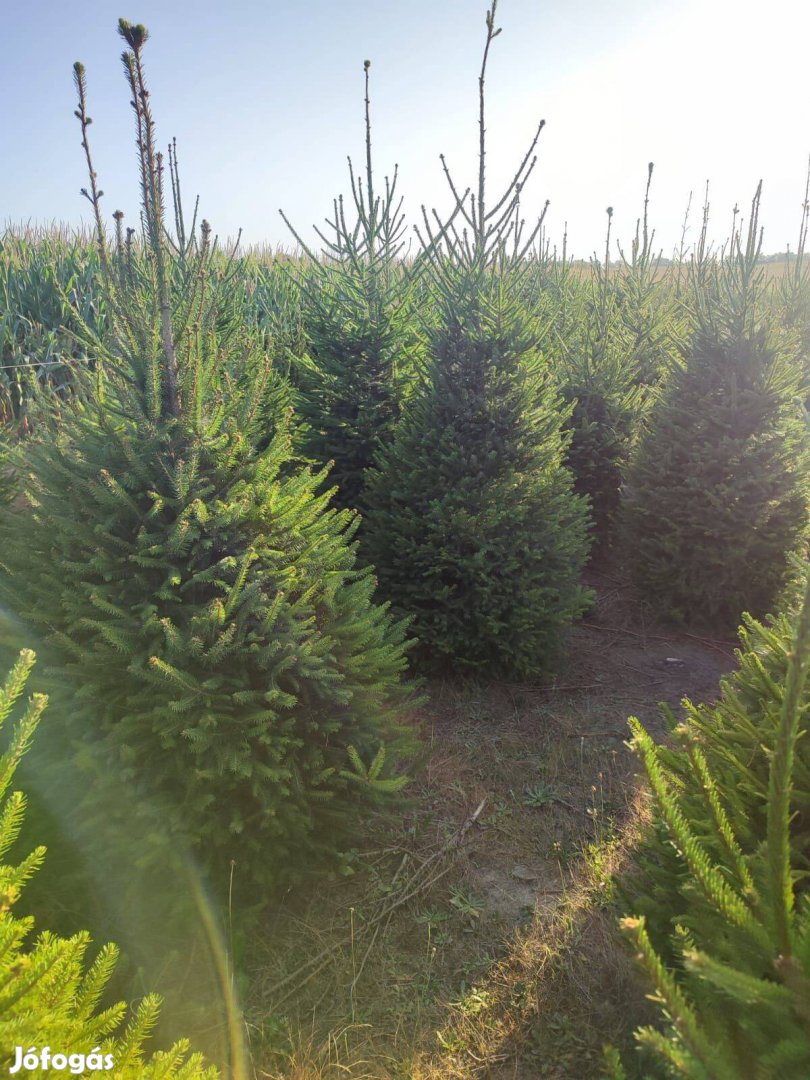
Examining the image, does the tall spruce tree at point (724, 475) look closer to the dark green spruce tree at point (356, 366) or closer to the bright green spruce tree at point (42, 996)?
the dark green spruce tree at point (356, 366)

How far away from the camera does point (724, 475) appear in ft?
A: 17.9

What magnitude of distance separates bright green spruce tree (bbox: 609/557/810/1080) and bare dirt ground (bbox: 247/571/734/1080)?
920 millimetres

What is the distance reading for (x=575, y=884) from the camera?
3.11m

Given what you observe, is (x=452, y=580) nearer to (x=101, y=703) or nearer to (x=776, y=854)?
(x=101, y=703)

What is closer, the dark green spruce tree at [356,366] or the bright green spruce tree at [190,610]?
the bright green spruce tree at [190,610]

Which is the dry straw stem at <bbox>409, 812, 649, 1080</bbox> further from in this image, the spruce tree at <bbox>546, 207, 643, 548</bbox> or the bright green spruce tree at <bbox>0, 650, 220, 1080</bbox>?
the spruce tree at <bbox>546, 207, 643, 548</bbox>

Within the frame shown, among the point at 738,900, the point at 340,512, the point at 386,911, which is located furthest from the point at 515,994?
the point at 340,512

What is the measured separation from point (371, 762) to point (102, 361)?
1936 millimetres

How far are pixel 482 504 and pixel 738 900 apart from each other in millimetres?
3402

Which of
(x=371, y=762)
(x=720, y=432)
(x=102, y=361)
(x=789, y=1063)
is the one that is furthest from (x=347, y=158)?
(x=789, y=1063)

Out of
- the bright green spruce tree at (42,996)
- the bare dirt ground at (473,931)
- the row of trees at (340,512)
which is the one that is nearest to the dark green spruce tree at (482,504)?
the row of trees at (340,512)

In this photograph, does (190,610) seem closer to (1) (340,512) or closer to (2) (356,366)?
(1) (340,512)

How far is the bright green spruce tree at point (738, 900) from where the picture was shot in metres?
1.02

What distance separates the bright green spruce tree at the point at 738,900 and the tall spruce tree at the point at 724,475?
3853 mm
